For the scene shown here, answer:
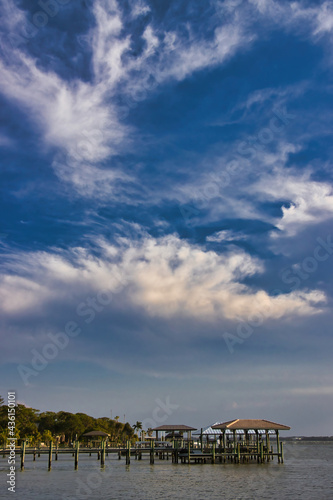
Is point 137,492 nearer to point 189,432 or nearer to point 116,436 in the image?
point 189,432

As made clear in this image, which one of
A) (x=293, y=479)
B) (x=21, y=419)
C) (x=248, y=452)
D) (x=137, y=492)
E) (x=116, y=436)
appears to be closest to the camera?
(x=137, y=492)

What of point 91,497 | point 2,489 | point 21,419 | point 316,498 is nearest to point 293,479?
point 316,498

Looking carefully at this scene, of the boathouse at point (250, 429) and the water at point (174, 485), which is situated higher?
the boathouse at point (250, 429)

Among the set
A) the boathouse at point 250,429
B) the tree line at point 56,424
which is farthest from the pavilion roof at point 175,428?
the tree line at point 56,424

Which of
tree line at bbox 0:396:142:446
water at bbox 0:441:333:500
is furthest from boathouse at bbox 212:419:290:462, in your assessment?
tree line at bbox 0:396:142:446

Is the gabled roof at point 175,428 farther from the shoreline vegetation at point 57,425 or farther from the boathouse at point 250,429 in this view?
the shoreline vegetation at point 57,425

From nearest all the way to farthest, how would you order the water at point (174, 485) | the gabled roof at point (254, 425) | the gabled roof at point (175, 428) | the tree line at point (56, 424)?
the water at point (174, 485) → the gabled roof at point (254, 425) → the gabled roof at point (175, 428) → the tree line at point (56, 424)

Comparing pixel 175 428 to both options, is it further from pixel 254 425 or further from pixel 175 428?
pixel 254 425

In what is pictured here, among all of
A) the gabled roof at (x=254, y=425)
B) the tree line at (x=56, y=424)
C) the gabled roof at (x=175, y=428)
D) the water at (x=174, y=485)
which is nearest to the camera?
the water at (x=174, y=485)

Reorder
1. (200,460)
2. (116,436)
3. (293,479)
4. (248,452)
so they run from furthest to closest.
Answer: (116,436), (200,460), (248,452), (293,479)

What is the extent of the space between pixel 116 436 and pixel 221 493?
125 m

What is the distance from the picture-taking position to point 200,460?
200 feet

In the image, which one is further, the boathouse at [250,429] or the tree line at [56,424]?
the tree line at [56,424]

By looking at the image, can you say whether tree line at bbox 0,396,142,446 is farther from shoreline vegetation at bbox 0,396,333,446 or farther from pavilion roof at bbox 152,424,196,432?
pavilion roof at bbox 152,424,196,432
